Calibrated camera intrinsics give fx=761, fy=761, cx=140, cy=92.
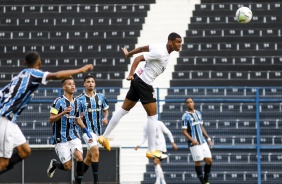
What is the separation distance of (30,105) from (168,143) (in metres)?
3.70

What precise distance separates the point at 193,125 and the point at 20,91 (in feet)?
25.3

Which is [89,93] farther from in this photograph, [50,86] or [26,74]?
[50,86]

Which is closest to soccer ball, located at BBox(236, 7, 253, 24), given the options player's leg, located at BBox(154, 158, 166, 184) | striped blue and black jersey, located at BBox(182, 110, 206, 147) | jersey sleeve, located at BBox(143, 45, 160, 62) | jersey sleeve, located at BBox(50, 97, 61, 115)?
striped blue and black jersey, located at BBox(182, 110, 206, 147)

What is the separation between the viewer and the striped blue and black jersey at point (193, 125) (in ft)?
57.6

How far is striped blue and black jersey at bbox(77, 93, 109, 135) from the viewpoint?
1452 centimetres

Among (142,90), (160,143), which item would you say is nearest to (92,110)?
(142,90)

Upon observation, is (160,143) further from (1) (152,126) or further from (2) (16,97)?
(2) (16,97)

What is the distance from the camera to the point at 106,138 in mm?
13102

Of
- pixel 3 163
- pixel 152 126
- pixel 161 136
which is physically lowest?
pixel 3 163

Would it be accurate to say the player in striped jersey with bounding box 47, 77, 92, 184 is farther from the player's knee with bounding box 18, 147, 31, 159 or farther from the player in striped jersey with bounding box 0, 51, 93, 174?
the player in striped jersey with bounding box 0, 51, 93, 174

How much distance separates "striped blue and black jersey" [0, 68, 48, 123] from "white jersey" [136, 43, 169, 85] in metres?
2.44

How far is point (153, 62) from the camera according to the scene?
1248 centimetres

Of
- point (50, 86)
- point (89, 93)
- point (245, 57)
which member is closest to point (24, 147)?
point (89, 93)

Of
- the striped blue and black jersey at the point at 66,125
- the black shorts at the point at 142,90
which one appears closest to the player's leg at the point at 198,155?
the striped blue and black jersey at the point at 66,125
